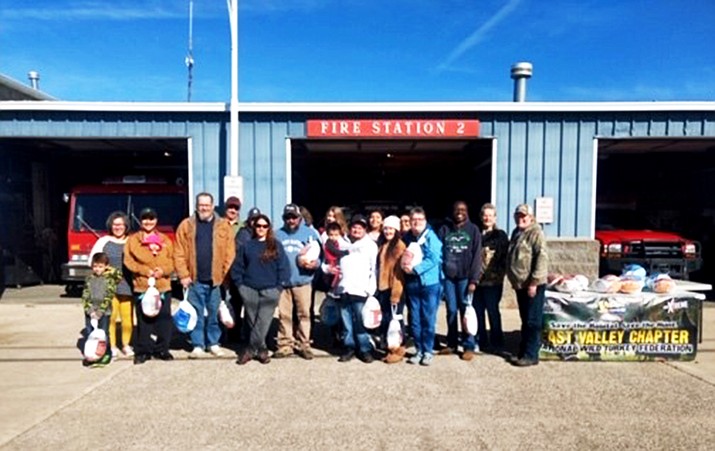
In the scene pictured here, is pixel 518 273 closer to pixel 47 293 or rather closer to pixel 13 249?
pixel 47 293

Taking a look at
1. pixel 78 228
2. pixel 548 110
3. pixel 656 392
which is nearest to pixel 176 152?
pixel 78 228

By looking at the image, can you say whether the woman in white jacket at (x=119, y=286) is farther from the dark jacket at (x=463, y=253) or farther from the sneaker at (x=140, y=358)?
the dark jacket at (x=463, y=253)

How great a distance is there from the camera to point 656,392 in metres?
4.79

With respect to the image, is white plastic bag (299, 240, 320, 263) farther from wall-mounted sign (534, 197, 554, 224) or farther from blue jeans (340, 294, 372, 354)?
wall-mounted sign (534, 197, 554, 224)

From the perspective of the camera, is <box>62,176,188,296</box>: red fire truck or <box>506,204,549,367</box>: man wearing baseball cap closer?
<box>506,204,549,367</box>: man wearing baseball cap

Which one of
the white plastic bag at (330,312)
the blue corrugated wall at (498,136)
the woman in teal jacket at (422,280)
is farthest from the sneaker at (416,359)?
the blue corrugated wall at (498,136)

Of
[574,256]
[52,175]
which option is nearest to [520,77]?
[574,256]

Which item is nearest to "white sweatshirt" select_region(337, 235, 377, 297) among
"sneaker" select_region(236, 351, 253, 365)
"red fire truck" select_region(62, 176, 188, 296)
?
"sneaker" select_region(236, 351, 253, 365)

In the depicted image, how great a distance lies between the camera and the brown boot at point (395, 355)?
5629 millimetres

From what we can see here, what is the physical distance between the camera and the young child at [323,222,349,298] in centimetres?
580

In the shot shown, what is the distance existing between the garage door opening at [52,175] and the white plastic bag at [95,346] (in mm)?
5189

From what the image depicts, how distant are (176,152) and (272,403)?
1028 cm

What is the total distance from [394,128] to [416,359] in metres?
4.72

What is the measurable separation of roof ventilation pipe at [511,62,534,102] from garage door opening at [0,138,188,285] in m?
7.35
